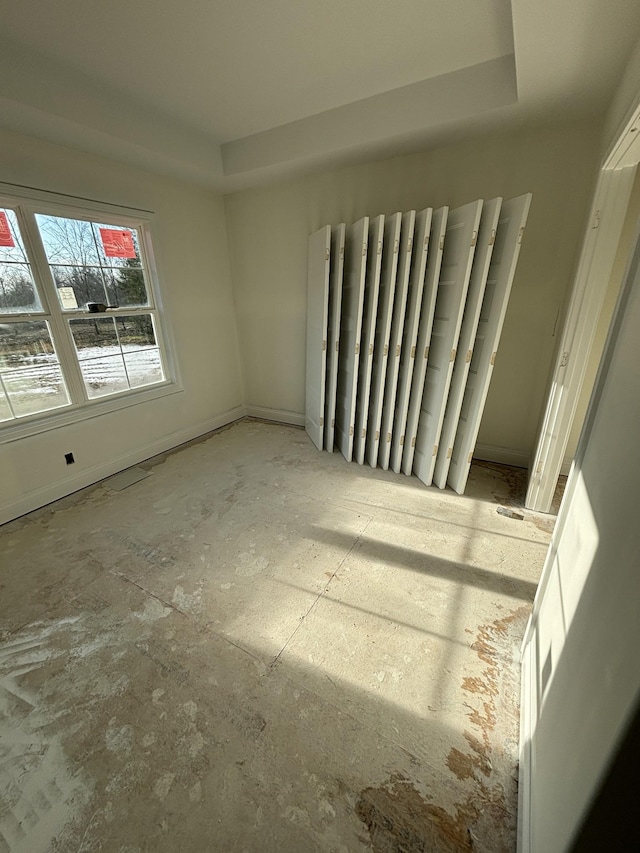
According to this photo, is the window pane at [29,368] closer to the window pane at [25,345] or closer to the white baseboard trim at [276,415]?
the window pane at [25,345]

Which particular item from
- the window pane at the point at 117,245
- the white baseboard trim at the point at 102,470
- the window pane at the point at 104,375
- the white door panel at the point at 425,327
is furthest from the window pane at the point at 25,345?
the white door panel at the point at 425,327

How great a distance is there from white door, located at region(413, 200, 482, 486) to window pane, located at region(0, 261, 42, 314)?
294 cm

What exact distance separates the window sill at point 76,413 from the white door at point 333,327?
1630mm

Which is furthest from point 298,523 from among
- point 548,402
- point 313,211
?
point 313,211

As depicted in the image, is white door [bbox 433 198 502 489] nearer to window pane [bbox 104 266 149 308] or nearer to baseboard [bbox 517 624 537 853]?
baseboard [bbox 517 624 537 853]

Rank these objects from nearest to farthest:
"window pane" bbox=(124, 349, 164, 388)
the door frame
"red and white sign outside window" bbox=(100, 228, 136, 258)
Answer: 1. the door frame
2. "red and white sign outside window" bbox=(100, 228, 136, 258)
3. "window pane" bbox=(124, 349, 164, 388)

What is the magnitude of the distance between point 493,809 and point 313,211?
394 cm

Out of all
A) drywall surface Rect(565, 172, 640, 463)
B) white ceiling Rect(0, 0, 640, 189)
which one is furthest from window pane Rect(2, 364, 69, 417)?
drywall surface Rect(565, 172, 640, 463)

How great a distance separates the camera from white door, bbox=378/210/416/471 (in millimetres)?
2299

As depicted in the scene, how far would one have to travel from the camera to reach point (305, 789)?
3.51 feet

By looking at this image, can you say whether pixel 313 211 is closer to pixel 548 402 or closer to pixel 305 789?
pixel 548 402

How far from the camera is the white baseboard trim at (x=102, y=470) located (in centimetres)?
242

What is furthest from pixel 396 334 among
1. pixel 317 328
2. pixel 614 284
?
pixel 614 284

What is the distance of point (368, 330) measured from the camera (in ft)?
8.71
